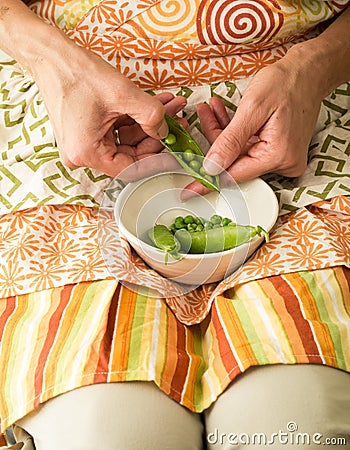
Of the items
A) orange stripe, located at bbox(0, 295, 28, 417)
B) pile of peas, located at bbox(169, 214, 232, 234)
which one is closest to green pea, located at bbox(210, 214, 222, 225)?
pile of peas, located at bbox(169, 214, 232, 234)

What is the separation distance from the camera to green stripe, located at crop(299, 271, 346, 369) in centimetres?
102

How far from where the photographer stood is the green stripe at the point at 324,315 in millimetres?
1017

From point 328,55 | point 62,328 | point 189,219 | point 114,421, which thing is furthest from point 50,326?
point 328,55

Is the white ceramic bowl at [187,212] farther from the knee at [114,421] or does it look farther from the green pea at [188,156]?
the knee at [114,421]

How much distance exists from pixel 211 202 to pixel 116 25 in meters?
0.35

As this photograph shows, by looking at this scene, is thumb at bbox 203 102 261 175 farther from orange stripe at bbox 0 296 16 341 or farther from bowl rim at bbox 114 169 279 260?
orange stripe at bbox 0 296 16 341

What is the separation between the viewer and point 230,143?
1152 millimetres

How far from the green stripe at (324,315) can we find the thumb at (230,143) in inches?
8.6

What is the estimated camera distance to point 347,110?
54.0 inches

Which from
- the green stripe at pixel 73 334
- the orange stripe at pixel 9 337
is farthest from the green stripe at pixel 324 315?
the orange stripe at pixel 9 337

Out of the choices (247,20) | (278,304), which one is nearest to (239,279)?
(278,304)

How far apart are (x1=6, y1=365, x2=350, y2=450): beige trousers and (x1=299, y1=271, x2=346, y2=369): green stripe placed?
0.02 meters

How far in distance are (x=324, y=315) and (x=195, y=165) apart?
32 cm

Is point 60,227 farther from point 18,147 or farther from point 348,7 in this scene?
point 348,7
